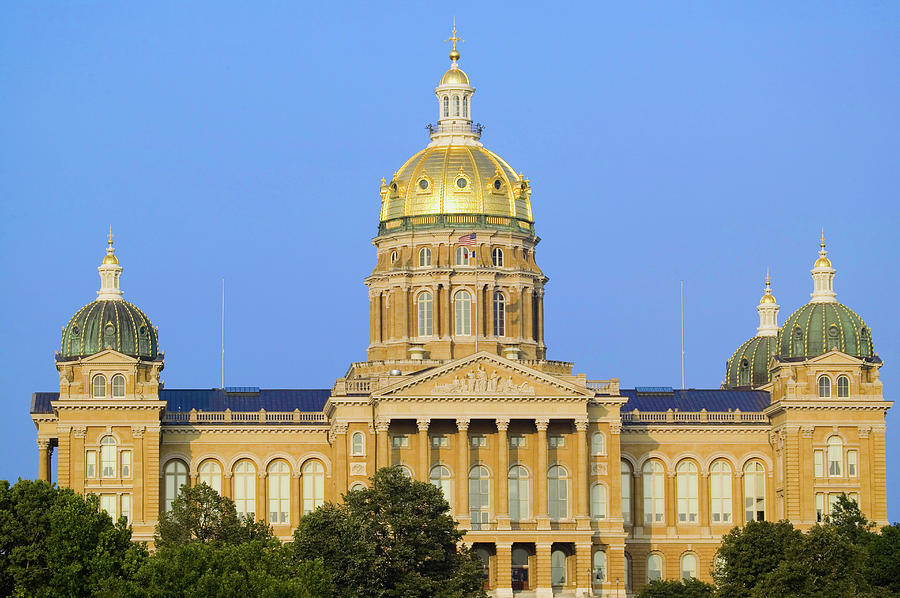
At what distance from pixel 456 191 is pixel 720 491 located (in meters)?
27.8

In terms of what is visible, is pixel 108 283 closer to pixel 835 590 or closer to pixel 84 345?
pixel 84 345

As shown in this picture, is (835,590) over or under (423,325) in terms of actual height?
under

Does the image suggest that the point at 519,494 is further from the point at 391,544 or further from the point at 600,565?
the point at 391,544

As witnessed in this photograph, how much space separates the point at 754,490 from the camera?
189 metres

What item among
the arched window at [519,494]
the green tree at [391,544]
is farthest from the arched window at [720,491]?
the green tree at [391,544]

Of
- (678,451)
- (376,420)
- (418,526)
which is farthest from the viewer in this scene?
(678,451)

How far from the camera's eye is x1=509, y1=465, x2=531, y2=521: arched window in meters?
178

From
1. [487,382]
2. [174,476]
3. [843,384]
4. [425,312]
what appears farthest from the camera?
[425,312]

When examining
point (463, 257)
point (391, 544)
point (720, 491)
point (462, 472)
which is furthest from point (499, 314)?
point (391, 544)

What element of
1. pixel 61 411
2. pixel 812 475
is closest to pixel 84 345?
pixel 61 411

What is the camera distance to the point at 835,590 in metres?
153

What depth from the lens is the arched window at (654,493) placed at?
189m

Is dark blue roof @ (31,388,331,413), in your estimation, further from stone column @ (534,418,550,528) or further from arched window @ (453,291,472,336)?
stone column @ (534,418,550,528)

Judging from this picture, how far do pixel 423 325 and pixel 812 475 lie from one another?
2827 cm
